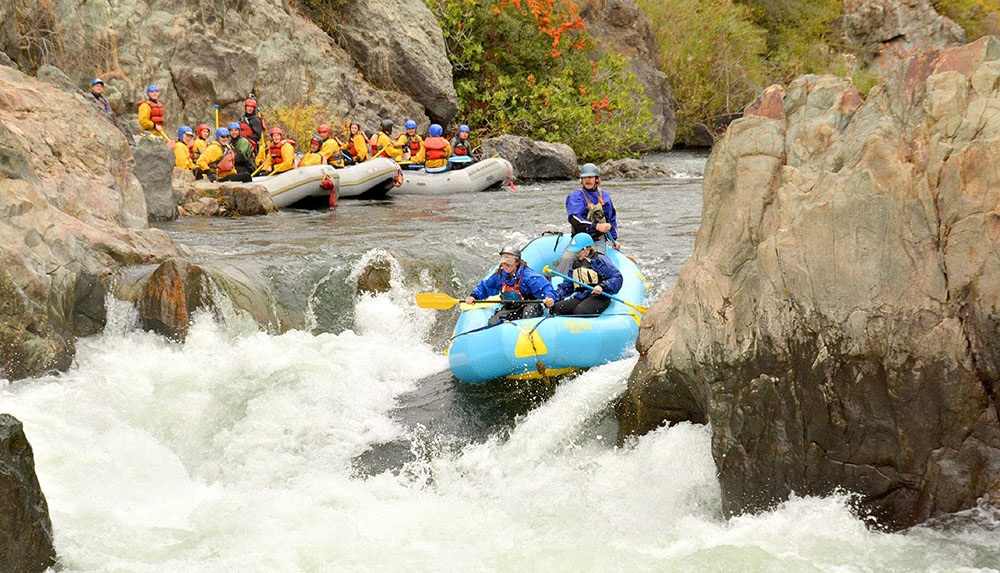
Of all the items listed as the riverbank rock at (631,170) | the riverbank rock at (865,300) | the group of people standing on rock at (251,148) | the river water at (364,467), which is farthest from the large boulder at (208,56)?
the riverbank rock at (865,300)

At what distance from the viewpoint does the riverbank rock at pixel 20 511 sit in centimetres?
454

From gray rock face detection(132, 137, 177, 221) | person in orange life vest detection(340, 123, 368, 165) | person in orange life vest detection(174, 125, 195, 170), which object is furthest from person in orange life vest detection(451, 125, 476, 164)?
gray rock face detection(132, 137, 177, 221)

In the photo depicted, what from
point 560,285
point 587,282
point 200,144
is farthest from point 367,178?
point 587,282

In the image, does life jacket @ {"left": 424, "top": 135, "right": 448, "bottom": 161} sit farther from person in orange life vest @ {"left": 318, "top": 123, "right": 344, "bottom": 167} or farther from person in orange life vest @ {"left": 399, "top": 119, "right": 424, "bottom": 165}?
person in orange life vest @ {"left": 318, "top": 123, "right": 344, "bottom": 167}

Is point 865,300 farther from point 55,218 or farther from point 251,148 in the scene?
point 251,148

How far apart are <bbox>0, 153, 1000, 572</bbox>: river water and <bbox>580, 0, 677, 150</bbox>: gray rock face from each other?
1697 cm

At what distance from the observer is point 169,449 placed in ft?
21.5

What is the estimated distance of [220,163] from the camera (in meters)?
15.4

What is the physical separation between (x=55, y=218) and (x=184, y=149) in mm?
7462

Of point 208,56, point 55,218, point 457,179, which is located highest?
point 208,56

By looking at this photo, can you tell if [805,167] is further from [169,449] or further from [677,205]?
[677,205]

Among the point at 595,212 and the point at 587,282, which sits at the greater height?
the point at 595,212

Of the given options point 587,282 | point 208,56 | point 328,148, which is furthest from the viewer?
point 208,56

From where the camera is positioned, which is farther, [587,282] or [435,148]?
[435,148]
